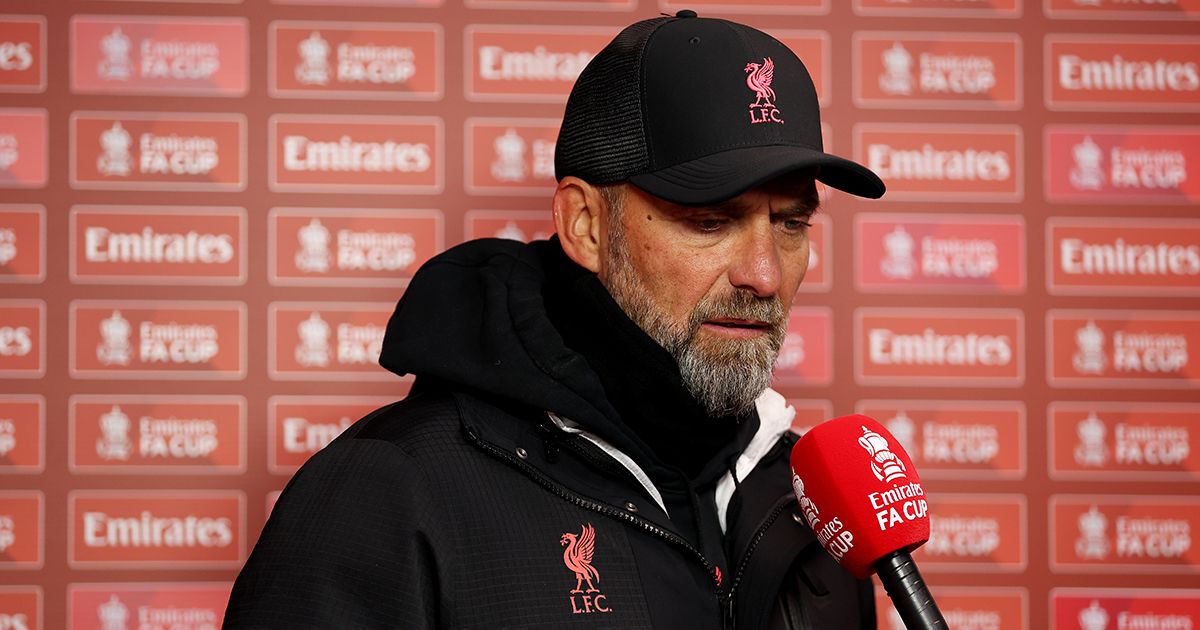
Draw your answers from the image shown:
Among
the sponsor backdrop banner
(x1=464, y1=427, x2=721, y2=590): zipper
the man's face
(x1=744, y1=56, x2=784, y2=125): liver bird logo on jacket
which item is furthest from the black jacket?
the sponsor backdrop banner

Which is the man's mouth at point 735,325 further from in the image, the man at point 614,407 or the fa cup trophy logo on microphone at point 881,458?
the fa cup trophy logo on microphone at point 881,458

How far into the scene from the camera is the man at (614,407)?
1078 millimetres

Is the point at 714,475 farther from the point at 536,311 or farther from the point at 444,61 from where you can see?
the point at 444,61

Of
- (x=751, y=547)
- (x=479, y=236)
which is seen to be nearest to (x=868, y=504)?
(x=751, y=547)

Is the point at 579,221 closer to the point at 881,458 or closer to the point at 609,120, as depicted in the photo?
the point at 609,120

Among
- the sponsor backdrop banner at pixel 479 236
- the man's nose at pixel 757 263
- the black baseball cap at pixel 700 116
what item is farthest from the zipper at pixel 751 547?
the sponsor backdrop banner at pixel 479 236

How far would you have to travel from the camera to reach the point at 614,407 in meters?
1.23

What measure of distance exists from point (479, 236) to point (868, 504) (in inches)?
45.8

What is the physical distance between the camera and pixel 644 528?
115 centimetres

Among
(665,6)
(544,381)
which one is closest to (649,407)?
(544,381)

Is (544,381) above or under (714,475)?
above

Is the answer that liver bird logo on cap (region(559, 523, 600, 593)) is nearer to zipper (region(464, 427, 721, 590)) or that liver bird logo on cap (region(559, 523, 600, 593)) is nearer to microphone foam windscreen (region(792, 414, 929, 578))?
zipper (region(464, 427, 721, 590))

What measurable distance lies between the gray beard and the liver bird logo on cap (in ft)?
0.66

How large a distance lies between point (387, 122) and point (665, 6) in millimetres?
566
